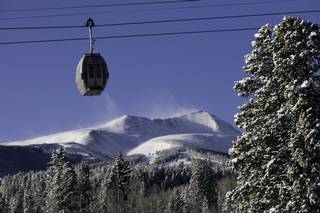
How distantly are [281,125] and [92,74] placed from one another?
10083 mm

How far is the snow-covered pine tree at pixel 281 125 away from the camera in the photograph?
3216cm

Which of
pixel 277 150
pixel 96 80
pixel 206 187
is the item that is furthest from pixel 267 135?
pixel 206 187

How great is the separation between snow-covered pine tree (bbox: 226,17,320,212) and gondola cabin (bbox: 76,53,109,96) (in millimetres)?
9499

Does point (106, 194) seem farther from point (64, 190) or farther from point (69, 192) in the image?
point (64, 190)

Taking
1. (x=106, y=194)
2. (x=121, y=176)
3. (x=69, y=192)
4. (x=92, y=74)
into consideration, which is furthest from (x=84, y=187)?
(x=92, y=74)

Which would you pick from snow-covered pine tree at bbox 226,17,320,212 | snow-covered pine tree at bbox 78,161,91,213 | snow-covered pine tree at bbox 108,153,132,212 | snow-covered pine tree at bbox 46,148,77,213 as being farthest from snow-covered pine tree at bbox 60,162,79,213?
snow-covered pine tree at bbox 226,17,320,212

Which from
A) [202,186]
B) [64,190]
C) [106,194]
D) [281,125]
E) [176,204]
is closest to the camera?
[281,125]

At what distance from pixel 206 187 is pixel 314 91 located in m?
112

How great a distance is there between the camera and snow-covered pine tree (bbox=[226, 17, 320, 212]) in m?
32.2

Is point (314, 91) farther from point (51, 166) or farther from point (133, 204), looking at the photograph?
point (133, 204)

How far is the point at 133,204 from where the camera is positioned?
123 metres

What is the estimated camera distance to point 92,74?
2662cm

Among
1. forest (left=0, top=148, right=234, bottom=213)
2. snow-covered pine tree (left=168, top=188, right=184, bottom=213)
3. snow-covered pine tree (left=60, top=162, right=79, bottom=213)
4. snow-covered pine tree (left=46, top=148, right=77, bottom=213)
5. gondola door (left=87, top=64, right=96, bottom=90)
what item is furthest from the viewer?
snow-covered pine tree (left=168, top=188, right=184, bottom=213)

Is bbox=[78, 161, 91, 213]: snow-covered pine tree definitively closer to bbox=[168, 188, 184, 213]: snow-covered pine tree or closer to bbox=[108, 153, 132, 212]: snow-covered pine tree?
bbox=[108, 153, 132, 212]: snow-covered pine tree
